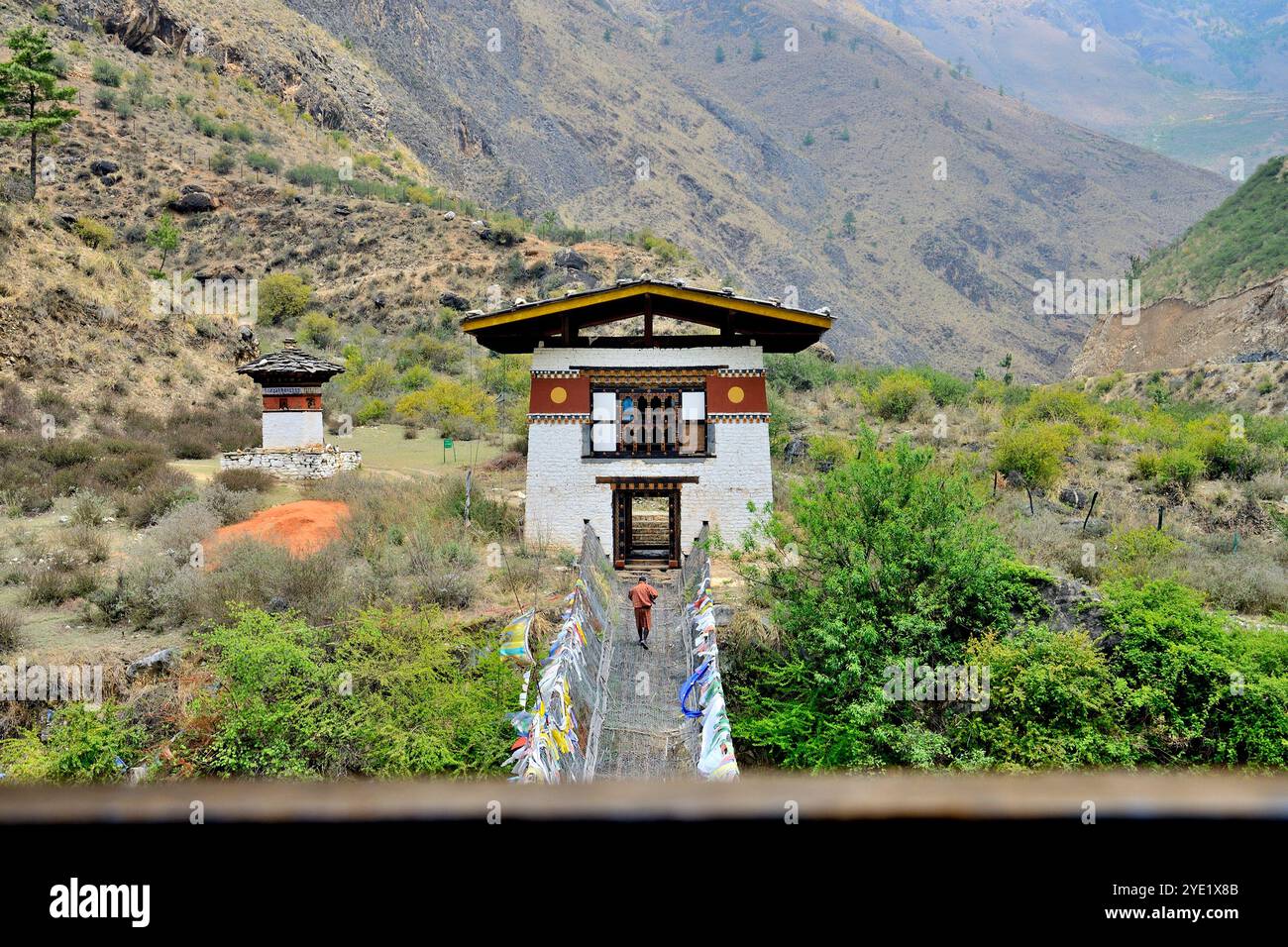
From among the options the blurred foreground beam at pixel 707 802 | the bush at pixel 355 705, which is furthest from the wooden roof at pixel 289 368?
the blurred foreground beam at pixel 707 802

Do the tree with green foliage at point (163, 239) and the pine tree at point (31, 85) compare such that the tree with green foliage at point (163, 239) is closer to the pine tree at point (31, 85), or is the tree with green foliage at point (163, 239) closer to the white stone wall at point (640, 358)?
the pine tree at point (31, 85)

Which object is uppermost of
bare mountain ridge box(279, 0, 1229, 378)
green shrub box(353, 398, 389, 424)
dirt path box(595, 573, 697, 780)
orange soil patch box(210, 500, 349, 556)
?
bare mountain ridge box(279, 0, 1229, 378)

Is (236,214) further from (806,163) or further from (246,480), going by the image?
(806,163)

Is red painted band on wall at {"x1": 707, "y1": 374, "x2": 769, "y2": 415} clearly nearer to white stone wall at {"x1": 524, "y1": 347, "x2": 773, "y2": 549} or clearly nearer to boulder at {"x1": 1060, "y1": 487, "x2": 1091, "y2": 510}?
white stone wall at {"x1": 524, "y1": 347, "x2": 773, "y2": 549}

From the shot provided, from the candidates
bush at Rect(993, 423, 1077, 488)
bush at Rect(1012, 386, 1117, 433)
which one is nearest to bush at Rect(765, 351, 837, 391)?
bush at Rect(1012, 386, 1117, 433)

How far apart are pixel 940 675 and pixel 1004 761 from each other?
53.9 inches

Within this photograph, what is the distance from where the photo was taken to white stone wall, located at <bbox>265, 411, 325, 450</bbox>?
2588cm

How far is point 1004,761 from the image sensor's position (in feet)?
32.2

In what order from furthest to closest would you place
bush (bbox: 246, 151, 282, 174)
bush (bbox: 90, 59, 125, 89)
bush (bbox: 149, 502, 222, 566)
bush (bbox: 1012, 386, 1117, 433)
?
bush (bbox: 246, 151, 282, 174), bush (bbox: 90, 59, 125, 89), bush (bbox: 1012, 386, 1117, 433), bush (bbox: 149, 502, 222, 566)

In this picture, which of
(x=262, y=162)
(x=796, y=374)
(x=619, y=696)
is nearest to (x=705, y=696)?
(x=619, y=696)

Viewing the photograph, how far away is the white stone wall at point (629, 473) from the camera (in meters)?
17.9

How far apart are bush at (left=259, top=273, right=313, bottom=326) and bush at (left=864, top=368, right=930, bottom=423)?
3598 cm

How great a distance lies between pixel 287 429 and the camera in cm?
2589
